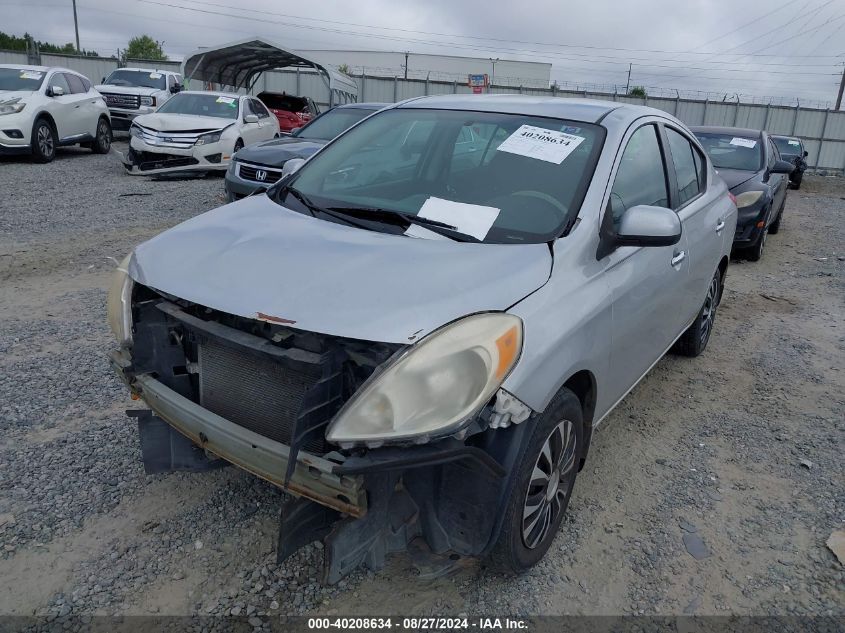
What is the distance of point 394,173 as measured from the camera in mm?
3303

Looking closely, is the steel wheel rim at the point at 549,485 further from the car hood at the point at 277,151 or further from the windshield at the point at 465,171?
the car hood at the point at 277,151

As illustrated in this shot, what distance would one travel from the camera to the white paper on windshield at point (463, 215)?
8.71ft

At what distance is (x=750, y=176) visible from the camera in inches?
334

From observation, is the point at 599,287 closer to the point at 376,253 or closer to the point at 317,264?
the point at 376,253

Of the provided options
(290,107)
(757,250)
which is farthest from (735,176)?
(290,107)

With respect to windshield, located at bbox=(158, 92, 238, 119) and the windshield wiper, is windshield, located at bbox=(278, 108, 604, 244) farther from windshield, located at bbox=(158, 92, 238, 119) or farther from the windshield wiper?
windshield, located at bbox=(158, 92, 238, 119)

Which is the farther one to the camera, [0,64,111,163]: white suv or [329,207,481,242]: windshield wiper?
[0,64,111,163]: white suv

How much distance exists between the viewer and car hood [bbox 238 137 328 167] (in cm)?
833

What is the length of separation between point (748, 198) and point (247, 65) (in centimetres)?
1697

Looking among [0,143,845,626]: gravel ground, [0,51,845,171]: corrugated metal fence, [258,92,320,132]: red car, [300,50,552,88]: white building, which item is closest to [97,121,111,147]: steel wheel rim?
[258,92,320,132]: red car

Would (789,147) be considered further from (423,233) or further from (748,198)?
(423,233)

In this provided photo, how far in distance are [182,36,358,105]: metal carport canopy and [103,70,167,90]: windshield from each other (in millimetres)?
884

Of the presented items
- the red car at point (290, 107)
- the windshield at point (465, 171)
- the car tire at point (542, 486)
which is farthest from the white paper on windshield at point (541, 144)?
the red car at point (290, 107)

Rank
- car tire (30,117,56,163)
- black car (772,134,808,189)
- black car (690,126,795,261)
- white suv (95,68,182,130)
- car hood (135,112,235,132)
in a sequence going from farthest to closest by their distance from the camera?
black car (772,134,808,189) < white suv (95,68,182,130) < car tire (30,117,56,163) < car hood (135,112,235,132) < black car (690,126,795,261)
